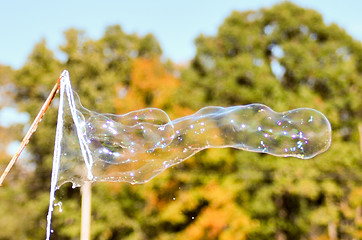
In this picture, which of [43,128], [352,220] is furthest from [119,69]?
[352,220]

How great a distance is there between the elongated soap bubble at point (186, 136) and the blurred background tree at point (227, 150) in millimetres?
11526

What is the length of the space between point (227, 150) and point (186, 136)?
13.6m

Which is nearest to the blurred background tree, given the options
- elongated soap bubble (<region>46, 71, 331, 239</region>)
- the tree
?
the tree

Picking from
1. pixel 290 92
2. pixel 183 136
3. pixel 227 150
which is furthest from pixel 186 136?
pixel 290 92

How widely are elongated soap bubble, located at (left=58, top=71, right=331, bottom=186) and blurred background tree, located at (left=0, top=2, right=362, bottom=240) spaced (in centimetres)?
1153

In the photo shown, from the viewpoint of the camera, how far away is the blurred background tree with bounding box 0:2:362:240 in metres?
17.7

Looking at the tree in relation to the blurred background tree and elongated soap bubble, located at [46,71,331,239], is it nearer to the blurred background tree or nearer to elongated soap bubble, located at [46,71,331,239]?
the blurred background tree

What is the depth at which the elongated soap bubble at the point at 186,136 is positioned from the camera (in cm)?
506

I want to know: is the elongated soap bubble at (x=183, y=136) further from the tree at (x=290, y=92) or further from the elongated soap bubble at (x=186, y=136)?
the tree at (x=290, y=92)

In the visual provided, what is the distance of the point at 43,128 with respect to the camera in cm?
1841

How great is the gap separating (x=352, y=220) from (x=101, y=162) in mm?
16894

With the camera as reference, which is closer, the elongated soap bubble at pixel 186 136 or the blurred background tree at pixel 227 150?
the elongated soap bubble at pixel 186 136

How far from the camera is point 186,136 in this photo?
17.5 feet

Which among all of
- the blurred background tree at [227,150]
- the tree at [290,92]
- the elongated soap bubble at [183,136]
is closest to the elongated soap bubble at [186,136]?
the elongated soap bubble at [183,136]
